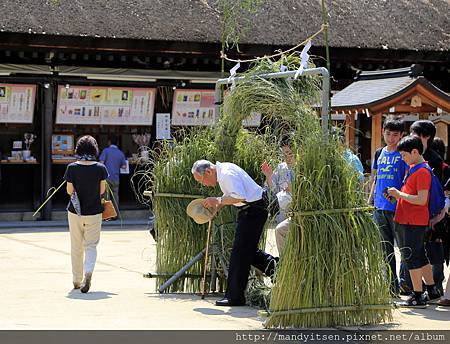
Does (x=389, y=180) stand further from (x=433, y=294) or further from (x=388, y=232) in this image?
(x=433, y=294)

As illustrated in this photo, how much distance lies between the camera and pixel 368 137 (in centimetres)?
2164

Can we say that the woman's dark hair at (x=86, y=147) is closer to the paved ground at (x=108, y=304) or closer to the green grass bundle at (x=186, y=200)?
the green grass bundle at (x=186, y=200)

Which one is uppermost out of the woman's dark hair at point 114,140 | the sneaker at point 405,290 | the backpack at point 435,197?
the woman's dark hair at point 114,140

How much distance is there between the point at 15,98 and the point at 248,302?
1187cm

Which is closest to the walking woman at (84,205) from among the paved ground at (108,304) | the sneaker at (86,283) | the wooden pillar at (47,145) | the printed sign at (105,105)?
the sneaker at (86,283)

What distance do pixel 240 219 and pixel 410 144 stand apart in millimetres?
1762

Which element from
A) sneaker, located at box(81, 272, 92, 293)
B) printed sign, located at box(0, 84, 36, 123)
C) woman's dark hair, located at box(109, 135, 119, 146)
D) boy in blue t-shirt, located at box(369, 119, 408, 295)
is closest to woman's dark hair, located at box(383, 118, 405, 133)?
boy in blue t-shirt, located at box(369, 119, 408, 295)

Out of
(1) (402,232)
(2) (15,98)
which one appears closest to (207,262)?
(1) (402,232)

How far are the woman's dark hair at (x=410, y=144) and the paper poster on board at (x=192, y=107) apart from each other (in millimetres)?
12396

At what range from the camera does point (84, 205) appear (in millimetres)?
10180

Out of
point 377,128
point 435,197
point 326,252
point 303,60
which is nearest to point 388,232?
point 435,197

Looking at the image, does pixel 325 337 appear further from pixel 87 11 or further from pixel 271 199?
pixel 87 11

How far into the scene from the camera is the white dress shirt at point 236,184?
8.77 meters

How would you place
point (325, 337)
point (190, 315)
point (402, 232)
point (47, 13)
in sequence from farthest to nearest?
point (47, 13) → point (402, 232) → point (190, 315) → point (325, 337)
